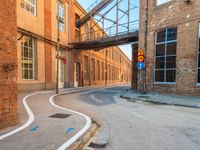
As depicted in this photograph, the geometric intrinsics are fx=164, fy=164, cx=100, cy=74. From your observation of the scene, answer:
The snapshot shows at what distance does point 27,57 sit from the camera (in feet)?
46.5

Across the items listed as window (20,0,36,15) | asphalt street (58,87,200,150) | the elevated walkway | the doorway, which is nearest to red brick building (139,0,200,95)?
the elevated walkway

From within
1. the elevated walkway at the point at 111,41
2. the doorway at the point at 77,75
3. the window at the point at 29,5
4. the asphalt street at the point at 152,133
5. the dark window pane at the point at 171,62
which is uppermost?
the window at the point at 29,5

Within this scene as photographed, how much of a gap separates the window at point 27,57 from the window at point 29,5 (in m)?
2.49

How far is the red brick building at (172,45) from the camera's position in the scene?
11086 mm

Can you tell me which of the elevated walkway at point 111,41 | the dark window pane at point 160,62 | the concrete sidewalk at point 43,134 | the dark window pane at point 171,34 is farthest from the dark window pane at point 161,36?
the concrete sidewalk at point 43,134

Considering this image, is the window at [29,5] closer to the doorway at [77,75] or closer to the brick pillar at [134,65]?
the doorway at [77,75]

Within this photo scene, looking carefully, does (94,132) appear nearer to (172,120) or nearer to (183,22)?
(172,120)

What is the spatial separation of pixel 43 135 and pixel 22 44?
38.1ft

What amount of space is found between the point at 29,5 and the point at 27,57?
4538mm

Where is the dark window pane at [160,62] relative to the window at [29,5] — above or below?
below

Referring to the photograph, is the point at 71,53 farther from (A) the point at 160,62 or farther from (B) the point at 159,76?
(B) the point at 159,76

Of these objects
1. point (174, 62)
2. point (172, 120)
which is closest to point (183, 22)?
point (174, 62)

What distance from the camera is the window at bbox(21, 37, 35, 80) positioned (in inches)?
539

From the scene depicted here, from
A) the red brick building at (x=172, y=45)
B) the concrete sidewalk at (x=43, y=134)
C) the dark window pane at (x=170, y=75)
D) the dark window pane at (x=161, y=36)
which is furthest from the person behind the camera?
the dark window pane at (x=161, y=36)
